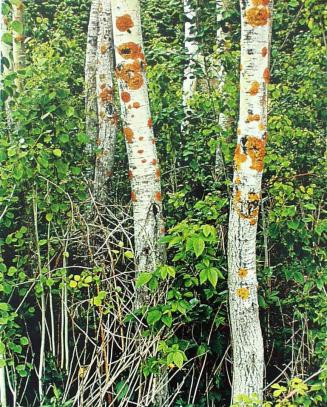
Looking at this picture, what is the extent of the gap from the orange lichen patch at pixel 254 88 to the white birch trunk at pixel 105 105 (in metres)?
1.79

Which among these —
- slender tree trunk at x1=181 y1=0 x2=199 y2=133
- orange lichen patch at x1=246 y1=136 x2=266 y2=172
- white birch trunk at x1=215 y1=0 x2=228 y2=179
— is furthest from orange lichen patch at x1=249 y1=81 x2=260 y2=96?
slender tree trunk at x1=181 y1=0 x2=199 y2=133

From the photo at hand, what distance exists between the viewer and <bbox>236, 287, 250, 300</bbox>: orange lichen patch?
9.24ft

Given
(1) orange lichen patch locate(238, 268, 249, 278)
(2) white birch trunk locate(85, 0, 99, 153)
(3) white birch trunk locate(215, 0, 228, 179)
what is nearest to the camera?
(1) orange lichen patch locate(238, 268, 249, 278)

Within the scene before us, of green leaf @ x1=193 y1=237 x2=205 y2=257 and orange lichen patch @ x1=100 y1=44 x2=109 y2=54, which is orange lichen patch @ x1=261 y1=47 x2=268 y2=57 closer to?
green leaf @ x1=193 y1=237 x2=205 y2=257

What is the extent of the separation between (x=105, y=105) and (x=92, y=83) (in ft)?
2.27

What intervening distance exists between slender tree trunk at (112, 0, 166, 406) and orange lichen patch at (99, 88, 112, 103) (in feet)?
4.06

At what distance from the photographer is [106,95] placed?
428cm

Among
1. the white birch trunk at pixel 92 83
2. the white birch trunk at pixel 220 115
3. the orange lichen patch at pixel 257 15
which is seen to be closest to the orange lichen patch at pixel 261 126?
the orange lichen patch at pixel 257 15

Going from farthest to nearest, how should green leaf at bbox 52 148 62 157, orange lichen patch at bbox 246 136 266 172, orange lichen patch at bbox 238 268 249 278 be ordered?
green leaf at bbox 52 148 62 157
orange lichen patch at bbox 238 268 249 278
orange lichen patch at bbox 246 136 266 172

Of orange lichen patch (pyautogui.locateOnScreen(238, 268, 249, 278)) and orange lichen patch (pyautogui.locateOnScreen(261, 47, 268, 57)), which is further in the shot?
orange lichen patch (pyautogui.locateOnScreen(238, 268, 249, 278))

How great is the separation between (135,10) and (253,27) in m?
0.76

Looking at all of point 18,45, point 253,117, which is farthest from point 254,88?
point 18,45

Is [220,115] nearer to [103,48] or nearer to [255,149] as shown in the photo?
[103,48]

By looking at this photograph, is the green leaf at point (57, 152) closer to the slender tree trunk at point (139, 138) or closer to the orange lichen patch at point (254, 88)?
the slender tree trunk at point (139, 138)
